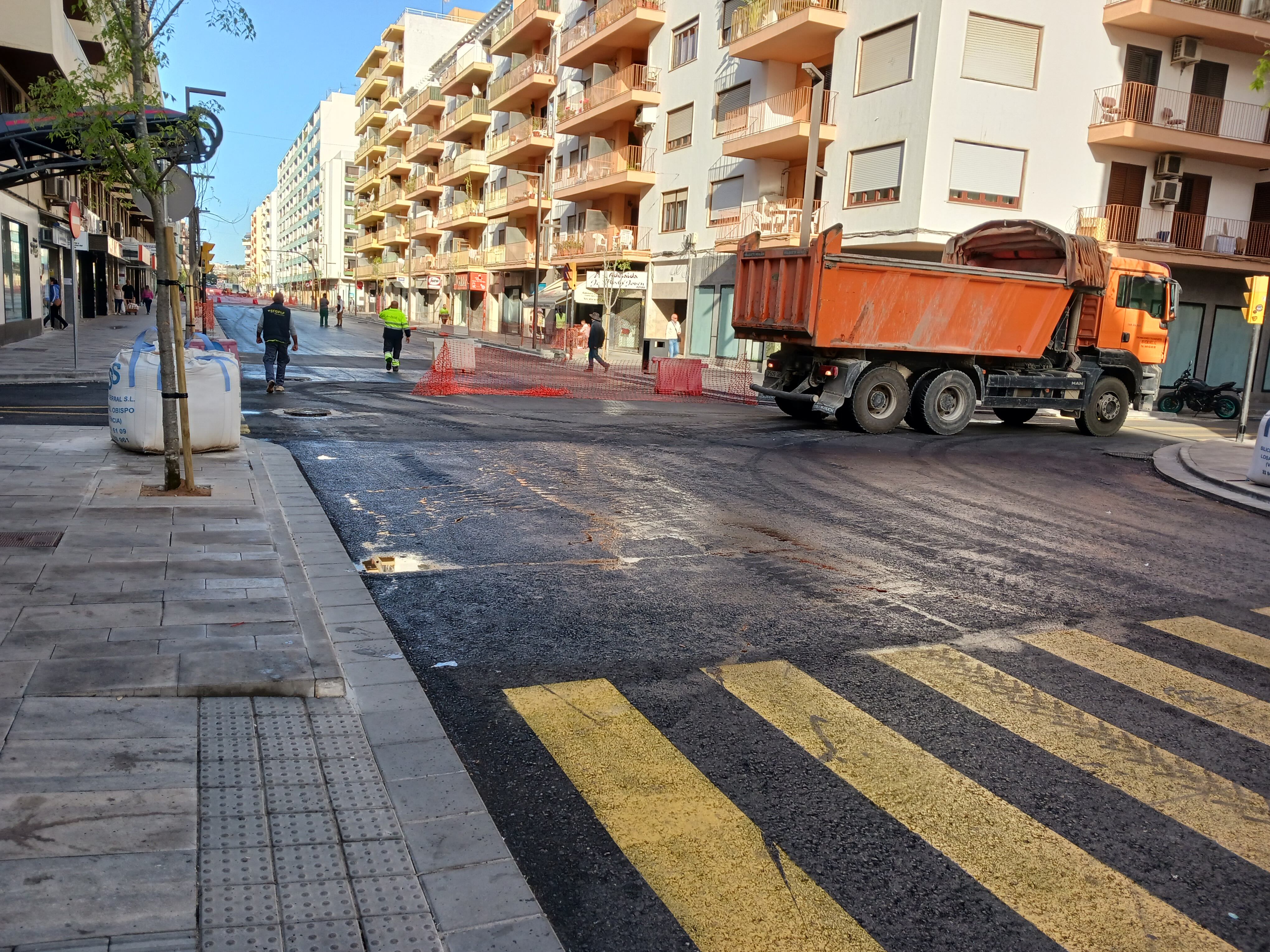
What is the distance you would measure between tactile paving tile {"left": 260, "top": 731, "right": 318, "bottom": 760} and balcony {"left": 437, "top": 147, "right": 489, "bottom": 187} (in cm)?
5593

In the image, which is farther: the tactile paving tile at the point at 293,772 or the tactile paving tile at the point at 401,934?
the tactile paving tile at the point at 293,772

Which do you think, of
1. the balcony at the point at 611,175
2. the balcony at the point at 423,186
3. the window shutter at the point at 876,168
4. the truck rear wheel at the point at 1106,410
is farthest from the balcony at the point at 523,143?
the truck rear wheel at the point at 1106,410

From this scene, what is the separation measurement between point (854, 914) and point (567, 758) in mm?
1332

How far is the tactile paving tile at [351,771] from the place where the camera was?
357 cm

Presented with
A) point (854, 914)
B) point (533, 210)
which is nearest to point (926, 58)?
point (854, 914)

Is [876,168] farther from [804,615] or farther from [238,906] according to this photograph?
[238,906]

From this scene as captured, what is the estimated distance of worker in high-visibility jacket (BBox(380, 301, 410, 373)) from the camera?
2373cm

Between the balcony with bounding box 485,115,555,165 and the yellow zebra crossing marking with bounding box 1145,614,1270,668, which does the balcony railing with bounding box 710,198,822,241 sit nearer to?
the balcony with bounding box 485,115,555,165

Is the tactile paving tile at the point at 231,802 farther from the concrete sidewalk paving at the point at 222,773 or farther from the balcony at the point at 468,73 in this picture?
the balcony at the point at 468,73

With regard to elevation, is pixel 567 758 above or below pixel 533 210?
below

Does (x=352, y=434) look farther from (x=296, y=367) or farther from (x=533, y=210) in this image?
(x=533, y=210)

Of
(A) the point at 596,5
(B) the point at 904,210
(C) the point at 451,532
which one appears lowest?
(C) the point at 451,532

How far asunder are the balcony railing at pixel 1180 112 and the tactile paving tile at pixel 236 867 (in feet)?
91.6

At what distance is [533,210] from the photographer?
5084 centimetres
